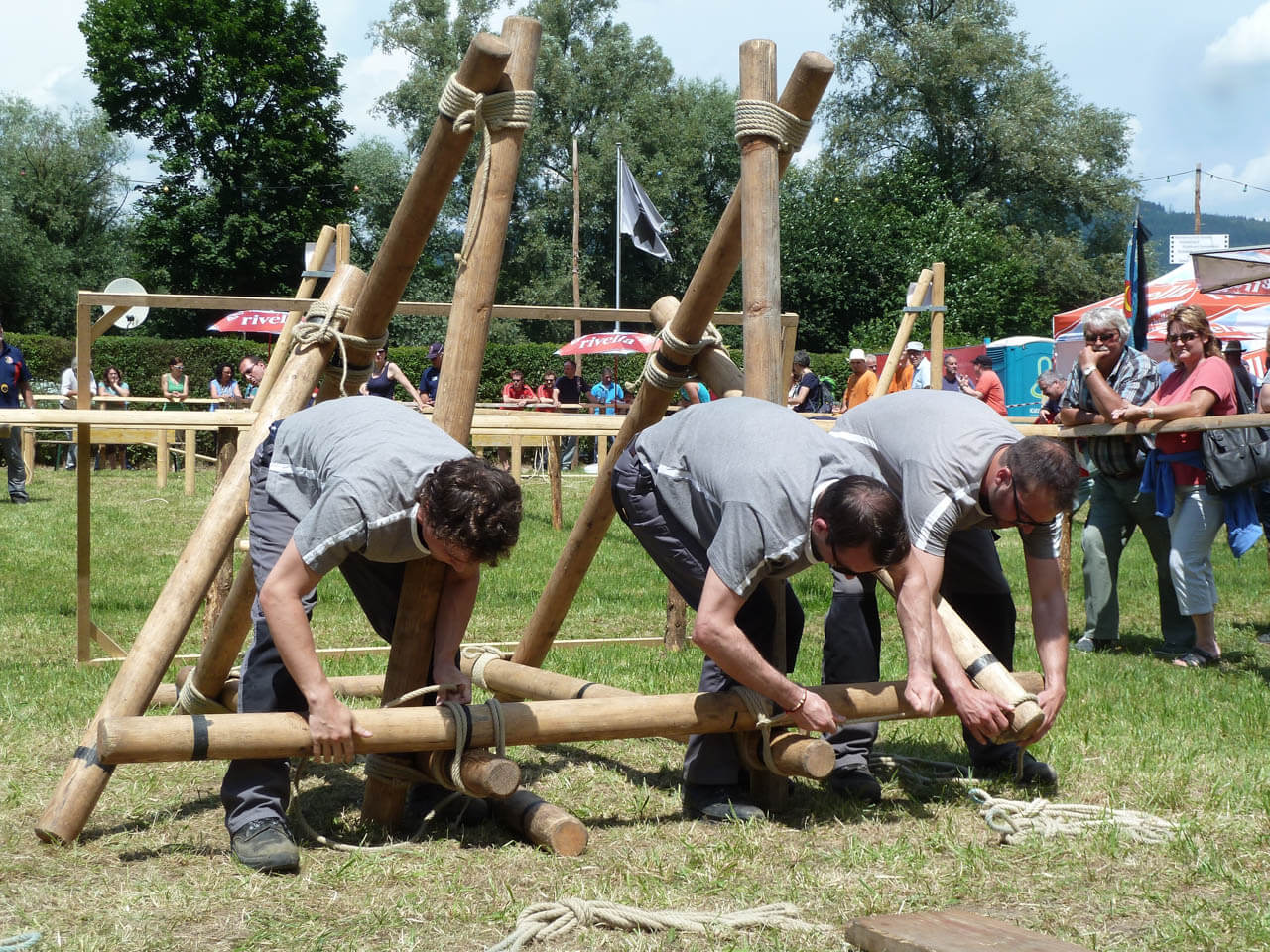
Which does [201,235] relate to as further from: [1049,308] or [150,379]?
[1049,308]

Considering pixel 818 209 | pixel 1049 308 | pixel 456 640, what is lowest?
pixel 456 640

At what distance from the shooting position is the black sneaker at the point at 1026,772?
4.23m

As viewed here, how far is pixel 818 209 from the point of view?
3647 centimetres

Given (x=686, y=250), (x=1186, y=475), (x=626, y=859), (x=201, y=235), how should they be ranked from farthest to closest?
(x=686, y=250), (x=201, y=235), (x=1186, y=475), (x=626, y=859)

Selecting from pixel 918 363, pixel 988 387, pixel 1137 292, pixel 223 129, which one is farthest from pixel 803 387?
pixel 223 129

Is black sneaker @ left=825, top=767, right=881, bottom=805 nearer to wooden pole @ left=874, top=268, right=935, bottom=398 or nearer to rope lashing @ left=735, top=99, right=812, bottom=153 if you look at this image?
rope lashing @ left=735, top=99, right=812, bottom=153

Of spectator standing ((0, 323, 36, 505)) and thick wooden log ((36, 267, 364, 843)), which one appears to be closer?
thick wooden log ((36, 267, 364, 843))

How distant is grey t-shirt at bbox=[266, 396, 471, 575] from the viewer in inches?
124

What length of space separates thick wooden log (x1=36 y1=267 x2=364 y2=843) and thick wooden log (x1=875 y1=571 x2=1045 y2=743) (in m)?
2.06

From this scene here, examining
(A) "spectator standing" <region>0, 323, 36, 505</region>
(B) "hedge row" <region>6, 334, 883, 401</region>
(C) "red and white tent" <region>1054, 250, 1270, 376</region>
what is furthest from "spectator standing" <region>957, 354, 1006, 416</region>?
(B) "hedge row" <region>6, 334, 883, 401</region>

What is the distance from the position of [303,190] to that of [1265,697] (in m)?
34.3

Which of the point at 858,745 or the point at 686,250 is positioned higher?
the point at 686,250

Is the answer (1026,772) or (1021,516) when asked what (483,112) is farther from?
(1026,772)

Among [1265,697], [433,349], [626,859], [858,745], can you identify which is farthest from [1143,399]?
[433,349]
